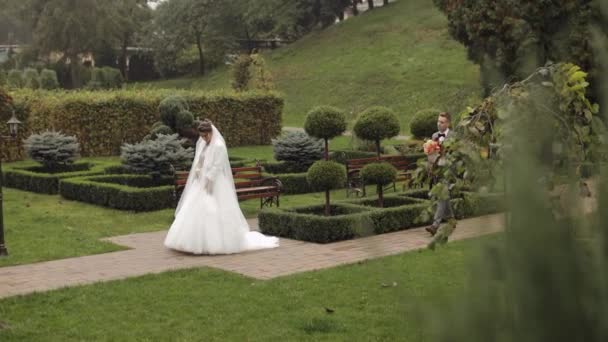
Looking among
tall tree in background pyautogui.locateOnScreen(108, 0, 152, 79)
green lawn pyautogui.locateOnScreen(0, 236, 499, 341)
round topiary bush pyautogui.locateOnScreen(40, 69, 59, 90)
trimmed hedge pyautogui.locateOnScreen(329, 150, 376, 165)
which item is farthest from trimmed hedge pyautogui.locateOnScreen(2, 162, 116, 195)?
tall tree in background pyautogui.locateOnScreen(108, 0, 152, 79)

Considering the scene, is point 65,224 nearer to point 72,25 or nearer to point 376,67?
point 376,67

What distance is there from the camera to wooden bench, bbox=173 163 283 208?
14016 millimetres

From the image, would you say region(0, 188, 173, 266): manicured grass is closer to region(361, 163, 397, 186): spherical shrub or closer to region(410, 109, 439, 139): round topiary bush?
region(361, 163, 397, 186): spherical shrub

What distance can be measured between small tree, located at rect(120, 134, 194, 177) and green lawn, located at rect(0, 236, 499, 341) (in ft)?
23.4

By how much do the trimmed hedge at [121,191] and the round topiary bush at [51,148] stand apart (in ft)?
8.38

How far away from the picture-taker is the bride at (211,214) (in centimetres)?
1052

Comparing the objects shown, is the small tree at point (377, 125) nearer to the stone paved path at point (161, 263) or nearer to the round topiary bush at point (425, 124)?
the round topiary bush at point (425, 124)

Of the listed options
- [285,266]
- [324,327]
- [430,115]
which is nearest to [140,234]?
[285,266]

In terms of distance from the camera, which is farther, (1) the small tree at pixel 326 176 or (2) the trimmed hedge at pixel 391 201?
(2) the trimmed hedge at pixel 391 201

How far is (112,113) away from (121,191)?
10.6m

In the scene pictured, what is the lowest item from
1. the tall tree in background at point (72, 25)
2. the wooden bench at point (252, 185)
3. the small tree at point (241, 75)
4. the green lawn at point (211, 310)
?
the green lawn at point (211, 310)

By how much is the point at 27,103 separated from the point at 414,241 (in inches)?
605

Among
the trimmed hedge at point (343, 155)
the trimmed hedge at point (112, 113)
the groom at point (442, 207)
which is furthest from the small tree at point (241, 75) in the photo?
the groom at point (442, 207)

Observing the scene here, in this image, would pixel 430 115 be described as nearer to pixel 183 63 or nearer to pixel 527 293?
pixel 527 293
